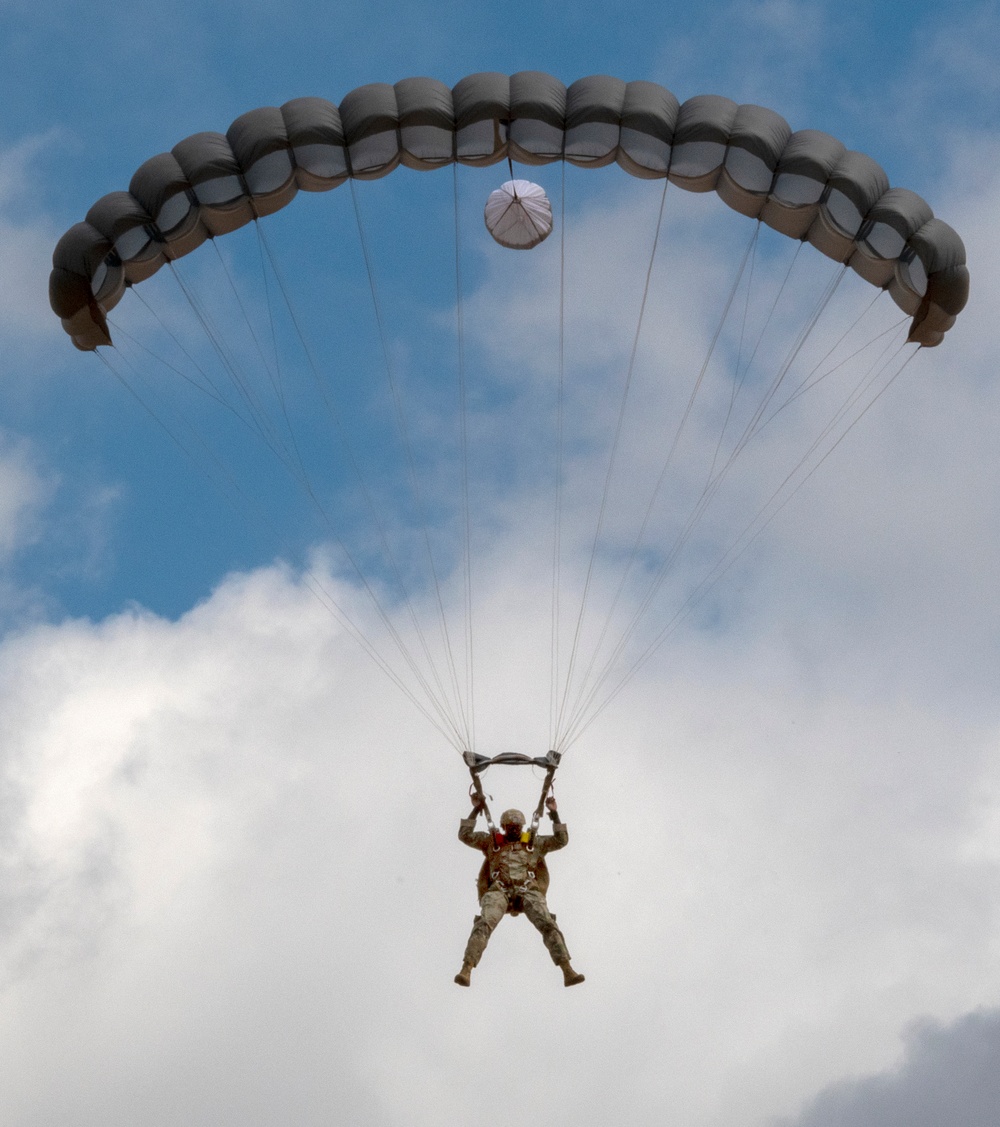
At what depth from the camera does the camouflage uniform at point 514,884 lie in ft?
68.1

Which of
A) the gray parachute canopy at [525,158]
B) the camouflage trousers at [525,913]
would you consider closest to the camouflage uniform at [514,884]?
the camouflage trousers at [525,913]

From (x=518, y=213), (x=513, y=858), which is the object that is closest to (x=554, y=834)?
(x=513, y=858)

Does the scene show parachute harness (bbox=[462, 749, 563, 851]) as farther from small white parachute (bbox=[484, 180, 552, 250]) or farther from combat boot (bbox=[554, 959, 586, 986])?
small white parachute (bbox=[484, 180, 552, 250])

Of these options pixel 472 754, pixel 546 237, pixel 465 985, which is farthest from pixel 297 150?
pixel 465 985

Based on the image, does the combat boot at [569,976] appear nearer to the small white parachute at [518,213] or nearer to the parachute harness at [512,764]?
the parachute harness at [512,764]

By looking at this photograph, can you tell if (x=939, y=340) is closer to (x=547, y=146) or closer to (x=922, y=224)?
(x=922, y=224)

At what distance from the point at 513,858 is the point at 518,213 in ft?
23.4

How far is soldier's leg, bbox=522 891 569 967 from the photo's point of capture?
68.2 feet

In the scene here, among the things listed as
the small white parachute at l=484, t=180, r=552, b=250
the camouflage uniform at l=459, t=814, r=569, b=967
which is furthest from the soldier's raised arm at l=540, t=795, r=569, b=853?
the small white parachute at l=484, t=180, r=552, b=250

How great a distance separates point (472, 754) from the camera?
2128 cm

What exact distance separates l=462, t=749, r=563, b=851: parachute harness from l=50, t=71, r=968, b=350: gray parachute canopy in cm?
627

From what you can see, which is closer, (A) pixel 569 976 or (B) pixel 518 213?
(A) pixel 569 976

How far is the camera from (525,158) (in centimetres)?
2206

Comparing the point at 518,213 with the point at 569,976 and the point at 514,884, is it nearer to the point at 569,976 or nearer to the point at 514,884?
the point at 514,884
